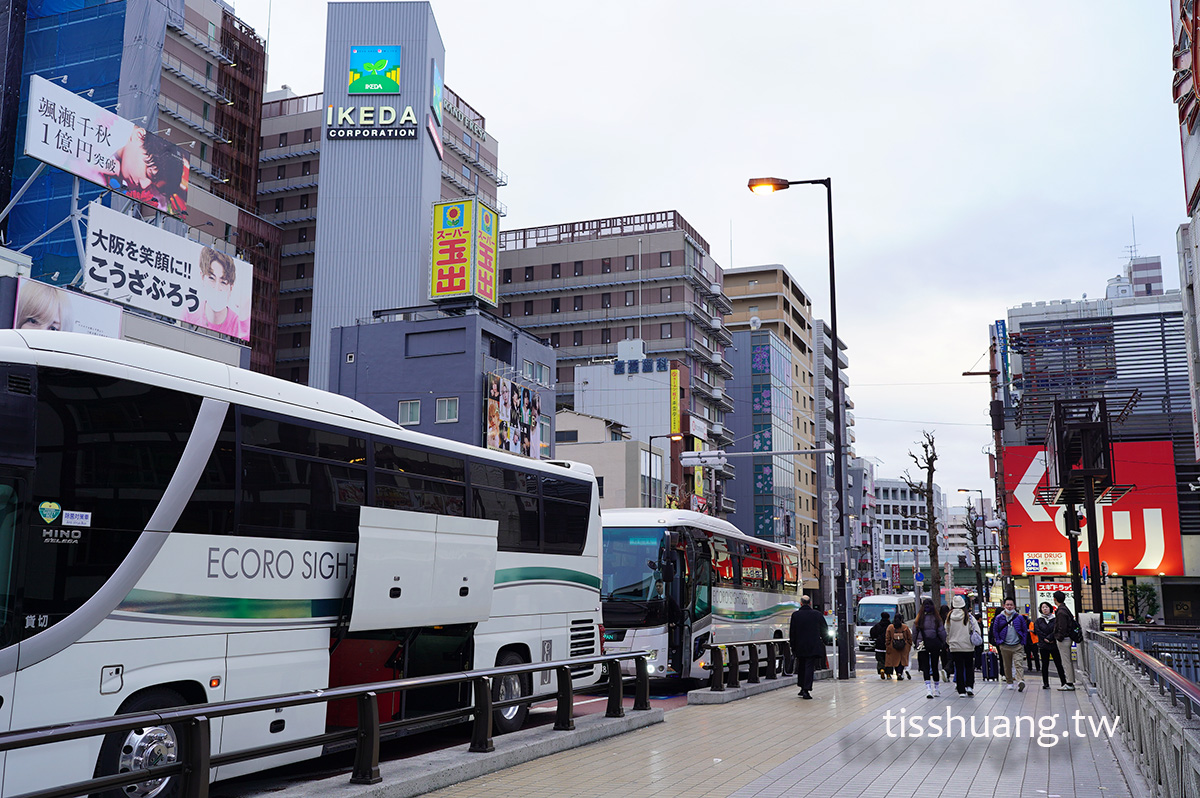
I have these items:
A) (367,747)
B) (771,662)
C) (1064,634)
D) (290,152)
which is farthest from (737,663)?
(290,152)

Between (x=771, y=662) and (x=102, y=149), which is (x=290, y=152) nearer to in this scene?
(x=102, y=149)

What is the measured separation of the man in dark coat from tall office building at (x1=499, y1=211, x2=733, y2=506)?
63708mm

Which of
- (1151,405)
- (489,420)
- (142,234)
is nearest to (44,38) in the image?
(142,234)

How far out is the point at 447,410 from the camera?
58469mm

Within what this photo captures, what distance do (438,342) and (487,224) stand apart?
7.91 meters

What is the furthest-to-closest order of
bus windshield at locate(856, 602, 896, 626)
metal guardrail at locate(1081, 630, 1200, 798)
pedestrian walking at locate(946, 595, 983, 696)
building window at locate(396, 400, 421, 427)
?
building window at locate(396, 400, 421, 427) → bus windshield at locate(856, 602, 896, 626) → pedestrian walking at locate(946, 595, 983, 696) → metal guardrail at locate(1081, 630, 1200, 798)

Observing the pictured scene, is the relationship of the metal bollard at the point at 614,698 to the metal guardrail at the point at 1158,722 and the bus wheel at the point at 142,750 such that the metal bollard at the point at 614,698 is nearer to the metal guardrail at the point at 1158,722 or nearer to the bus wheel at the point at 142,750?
the metal guardrail at the point at 1158,722

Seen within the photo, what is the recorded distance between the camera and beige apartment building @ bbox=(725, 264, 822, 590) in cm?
10688

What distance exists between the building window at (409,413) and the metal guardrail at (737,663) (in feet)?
111

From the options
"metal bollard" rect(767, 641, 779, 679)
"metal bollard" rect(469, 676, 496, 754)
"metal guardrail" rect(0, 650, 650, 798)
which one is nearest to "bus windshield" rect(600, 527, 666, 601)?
"metal bollard" rect(767, 641, 779, 679)

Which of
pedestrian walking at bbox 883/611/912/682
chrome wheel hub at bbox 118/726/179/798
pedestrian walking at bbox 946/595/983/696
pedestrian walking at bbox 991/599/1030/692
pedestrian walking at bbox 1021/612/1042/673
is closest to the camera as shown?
chrome wheel hub at bbox 118/726/179/798

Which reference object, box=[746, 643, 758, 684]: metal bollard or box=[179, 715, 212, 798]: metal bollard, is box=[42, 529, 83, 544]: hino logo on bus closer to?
box=[179, 715, 212, 798]: metal bollard

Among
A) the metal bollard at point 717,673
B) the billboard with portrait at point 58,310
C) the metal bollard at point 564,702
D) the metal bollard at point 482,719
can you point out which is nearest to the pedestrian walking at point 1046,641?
the metal bollard at point 717,673

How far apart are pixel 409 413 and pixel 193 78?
36545 millimetres
